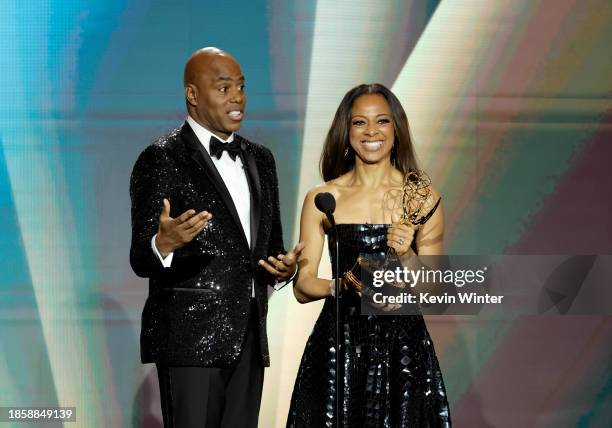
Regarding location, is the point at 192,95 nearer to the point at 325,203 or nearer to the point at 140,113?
the point at 325,203

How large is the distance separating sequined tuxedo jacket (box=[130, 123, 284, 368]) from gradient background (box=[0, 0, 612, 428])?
184 centimetres

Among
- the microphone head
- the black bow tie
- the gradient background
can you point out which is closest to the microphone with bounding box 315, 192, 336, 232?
the microphone head

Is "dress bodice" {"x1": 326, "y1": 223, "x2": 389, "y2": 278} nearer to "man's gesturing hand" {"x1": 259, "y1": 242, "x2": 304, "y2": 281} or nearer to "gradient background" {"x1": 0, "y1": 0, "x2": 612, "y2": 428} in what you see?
"man's gesturing hand" {"x1": 259, "y1": 242, "x2": 304, "y2": 281}

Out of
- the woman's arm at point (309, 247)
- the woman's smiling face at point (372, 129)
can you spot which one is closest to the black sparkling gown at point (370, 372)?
the woman's arm at point (309, 247)

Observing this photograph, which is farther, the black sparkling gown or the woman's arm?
the woman's arm

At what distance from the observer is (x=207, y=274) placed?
331 centimetres

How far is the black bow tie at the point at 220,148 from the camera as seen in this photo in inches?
134

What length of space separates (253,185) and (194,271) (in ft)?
1.11

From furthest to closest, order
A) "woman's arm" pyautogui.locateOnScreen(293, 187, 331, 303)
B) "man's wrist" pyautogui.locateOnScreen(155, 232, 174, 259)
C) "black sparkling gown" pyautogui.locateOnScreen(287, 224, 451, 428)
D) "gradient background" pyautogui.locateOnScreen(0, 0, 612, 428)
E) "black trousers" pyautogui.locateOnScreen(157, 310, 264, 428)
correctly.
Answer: "gradient background" pyautogui.locateOnScreen(0, 0, 612, 428) → "woman's arm" pyautogui.locateOnScreen(293, 187, 331, 303) → "black sparkling gown" pyautogui.locateOnScreen(287, 224, 451, 428) → "black trousers" pyautogui.locateOnScreen(157, 310, 264, 428) → "man's wrist" pyautogui.locateOnScreen(155, 232, 174, 259)

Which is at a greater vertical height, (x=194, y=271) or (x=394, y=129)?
(x=394, y=129)

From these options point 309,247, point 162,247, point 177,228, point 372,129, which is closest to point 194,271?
point 162,247

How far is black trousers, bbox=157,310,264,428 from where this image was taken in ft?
10.7

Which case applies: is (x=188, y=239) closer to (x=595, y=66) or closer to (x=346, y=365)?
(x=346, y=365)

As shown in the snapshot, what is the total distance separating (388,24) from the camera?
5.17 meters
